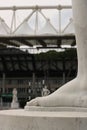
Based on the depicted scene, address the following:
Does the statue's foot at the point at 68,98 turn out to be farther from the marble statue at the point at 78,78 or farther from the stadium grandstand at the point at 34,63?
the stadium grandstand at the point at 34,63

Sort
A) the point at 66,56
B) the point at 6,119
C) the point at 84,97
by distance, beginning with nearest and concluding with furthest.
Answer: the point at 6,119 < the point at 84,97 < the point at 66,56

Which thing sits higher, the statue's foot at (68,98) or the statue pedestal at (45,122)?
the statue's foot at (68,98)

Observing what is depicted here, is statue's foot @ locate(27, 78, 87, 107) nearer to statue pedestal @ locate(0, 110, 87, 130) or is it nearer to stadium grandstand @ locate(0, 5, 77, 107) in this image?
statue pedestal @ locate(0, 110, 87, 130)

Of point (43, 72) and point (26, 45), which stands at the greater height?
point (26, 45)

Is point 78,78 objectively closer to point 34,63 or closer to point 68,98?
point 68,98

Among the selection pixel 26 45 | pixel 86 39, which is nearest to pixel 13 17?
pixel 26 45

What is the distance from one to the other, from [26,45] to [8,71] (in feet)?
45.1

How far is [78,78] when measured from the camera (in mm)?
7172

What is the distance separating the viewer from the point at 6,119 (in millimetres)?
6246

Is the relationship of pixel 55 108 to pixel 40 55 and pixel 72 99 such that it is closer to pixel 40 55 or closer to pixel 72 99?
pixel 72 99

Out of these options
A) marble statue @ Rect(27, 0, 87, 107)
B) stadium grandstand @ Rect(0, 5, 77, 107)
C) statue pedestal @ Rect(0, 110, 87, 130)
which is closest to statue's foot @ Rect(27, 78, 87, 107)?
marble statue @ Rect(27, 0, 87, 107)

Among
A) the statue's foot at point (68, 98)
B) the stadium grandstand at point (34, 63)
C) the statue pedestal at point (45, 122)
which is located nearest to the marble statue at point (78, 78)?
the statue's foot at point (68, 98)

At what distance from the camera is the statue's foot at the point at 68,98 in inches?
268

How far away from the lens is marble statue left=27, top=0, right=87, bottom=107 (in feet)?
22.8
